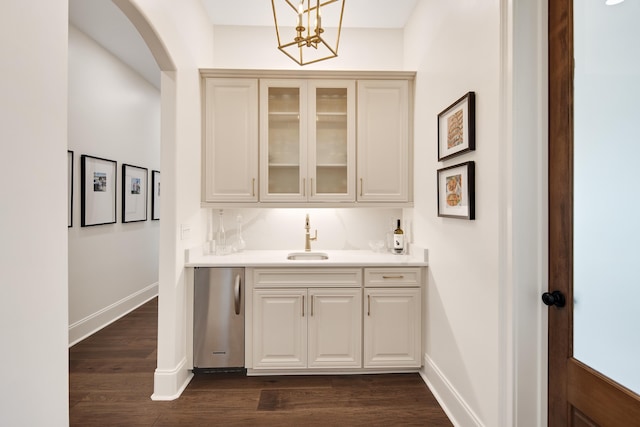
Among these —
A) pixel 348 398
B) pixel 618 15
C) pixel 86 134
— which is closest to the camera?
pixel 618 15

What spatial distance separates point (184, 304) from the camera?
2498 mm

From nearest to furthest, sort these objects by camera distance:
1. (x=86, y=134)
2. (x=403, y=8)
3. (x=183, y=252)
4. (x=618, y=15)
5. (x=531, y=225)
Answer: (x=618, y=15)
(x=531, y=225)
(x=183, y=252)
(x=403, y=8)
(x=86, y=134)

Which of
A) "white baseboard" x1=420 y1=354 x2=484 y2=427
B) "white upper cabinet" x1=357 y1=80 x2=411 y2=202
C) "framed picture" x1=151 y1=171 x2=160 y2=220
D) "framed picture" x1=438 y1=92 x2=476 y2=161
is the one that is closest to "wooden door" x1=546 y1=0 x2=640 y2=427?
"framed picture" x1=438 y1=92 x2=476 y2=161

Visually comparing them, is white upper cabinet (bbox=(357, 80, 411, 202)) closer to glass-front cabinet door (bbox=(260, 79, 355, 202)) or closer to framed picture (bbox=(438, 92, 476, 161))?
glass-front cabinet door (bbox=(260, 79, 355, 202))

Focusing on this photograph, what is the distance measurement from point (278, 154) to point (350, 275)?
1206 mm

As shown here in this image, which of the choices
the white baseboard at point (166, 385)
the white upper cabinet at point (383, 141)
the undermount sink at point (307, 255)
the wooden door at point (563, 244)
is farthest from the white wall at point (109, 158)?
the wooden door at point (563, 244)

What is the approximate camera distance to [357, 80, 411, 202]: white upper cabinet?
2898mm

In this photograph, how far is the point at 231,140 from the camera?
9.38ft

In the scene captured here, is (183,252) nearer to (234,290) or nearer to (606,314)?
(234,290)

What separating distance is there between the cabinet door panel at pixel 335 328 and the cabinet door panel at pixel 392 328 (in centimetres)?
8

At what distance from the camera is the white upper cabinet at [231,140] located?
9.31 feet

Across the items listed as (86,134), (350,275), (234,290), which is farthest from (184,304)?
(86,134)

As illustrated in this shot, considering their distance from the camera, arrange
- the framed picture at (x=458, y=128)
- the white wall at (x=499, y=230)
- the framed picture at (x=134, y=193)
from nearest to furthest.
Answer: the white wall at (x=499, y=230)
the framed picture at (x=458, y=128)
the framed picture at (x=134, y=193)

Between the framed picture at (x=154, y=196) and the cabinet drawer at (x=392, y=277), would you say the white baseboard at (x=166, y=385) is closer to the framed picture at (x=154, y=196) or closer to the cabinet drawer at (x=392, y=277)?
the cabinet drawer at (x=392, y=277)
